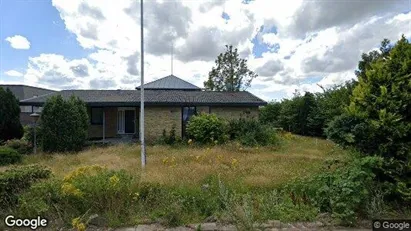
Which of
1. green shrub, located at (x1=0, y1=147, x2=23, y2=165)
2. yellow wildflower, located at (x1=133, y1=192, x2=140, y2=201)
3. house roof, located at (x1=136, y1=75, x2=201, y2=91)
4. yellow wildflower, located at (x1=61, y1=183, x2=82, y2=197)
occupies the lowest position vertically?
green shrub, located at (x1=0, y1=147, x2=23, y2=165)

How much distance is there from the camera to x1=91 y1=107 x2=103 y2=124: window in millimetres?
18312

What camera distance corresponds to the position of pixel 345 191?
13.6 ft

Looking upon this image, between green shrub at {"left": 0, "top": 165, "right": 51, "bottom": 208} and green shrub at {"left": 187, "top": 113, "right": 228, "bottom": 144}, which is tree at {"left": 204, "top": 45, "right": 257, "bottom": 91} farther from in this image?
green shrub at {"left": 0, "top": 165, "right": 51, "bottom": 208}

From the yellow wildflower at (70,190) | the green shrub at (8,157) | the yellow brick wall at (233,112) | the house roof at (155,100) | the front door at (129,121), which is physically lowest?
the green shrub at (8,157)

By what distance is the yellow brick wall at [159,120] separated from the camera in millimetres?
16391

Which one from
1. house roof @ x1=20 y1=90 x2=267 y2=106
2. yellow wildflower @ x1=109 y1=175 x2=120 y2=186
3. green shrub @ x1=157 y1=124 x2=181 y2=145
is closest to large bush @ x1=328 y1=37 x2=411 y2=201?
yellow wildflower @ x1=109 y1=175 x2=120 y2=186

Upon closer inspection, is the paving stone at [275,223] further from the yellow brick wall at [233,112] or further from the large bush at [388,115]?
the yellow brick wall at [233,112]

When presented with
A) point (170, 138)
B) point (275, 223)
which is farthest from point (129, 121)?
point (275, 223)

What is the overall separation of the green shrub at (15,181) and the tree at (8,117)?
12.0 m

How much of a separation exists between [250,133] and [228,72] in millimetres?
19252

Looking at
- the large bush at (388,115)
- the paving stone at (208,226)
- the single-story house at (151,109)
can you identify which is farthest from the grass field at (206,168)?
the single-story house at (151,109)

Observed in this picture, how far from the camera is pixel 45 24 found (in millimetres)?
12008

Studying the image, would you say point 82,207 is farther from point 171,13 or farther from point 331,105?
point 331,105

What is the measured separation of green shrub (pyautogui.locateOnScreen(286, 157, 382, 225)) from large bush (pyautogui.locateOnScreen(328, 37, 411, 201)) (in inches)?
15.0
